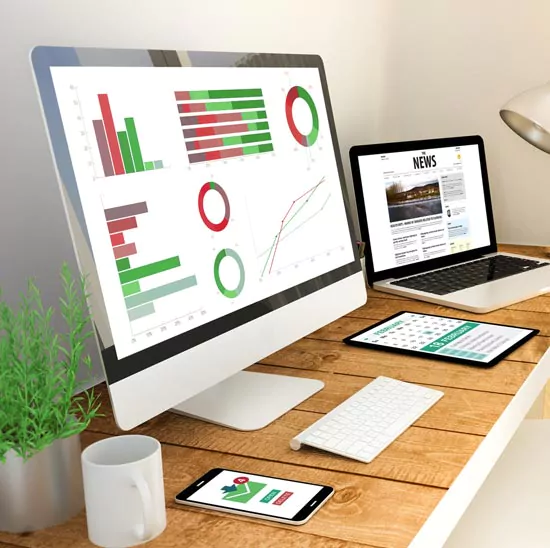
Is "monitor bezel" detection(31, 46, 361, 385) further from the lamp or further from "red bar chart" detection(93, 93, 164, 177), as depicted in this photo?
the lamp

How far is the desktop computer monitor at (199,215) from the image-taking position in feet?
2.71

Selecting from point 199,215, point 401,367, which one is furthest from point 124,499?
point 401,367

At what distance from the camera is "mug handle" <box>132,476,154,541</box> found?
710 mm

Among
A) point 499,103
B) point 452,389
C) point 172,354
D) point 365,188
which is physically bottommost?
point 452,389

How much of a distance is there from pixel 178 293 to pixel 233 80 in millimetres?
318

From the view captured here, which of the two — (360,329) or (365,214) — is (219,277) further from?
(365,214)

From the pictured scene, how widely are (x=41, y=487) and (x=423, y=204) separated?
126 cm

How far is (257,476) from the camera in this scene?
878 millimetres

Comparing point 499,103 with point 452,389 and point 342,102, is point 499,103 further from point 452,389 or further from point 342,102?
point 452,389

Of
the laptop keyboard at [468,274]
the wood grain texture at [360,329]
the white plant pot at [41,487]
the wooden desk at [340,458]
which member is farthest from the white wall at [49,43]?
the laptop keyboard at [468,274]

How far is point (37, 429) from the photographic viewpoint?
0.73m

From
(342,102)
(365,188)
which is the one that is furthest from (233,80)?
(342,102)

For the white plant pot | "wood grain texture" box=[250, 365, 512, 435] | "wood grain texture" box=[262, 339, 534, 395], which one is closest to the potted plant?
the white plant pot

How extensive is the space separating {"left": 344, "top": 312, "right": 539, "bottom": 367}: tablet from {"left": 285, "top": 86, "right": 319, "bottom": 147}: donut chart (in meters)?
0.36
